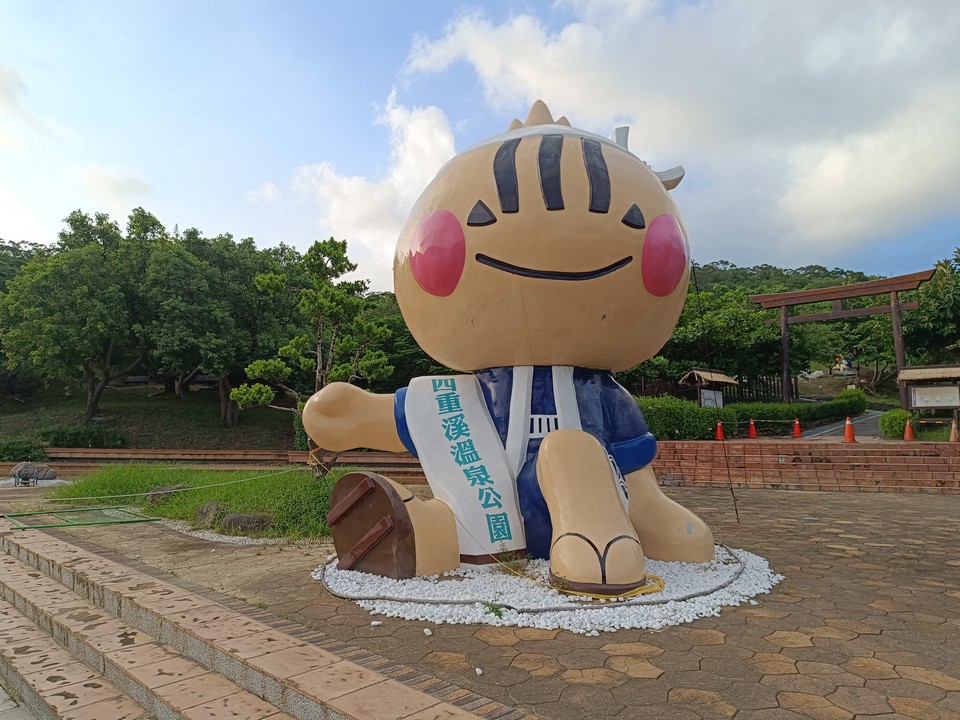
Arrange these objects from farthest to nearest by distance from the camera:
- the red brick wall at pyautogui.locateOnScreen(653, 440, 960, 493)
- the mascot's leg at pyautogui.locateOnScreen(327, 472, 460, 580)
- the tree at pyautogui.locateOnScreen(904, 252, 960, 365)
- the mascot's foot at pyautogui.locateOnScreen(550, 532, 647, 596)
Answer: the tree at pyautogui.locateOnScreen(904, 252, 960, 365)
the red brick wall at pyautogui.locateOnScreen(653, 440, 960, 493)
the mascot's leg at pyautogui.locateOnScreen(327, 472, 460, 580)
the mascot's foot at pyautogui.locateOnScreen(550, 532, 647, 596)

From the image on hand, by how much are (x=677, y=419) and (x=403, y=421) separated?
10754 millimetres

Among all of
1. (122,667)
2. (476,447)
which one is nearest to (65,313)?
(476,447)

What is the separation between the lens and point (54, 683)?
3107 millimetres

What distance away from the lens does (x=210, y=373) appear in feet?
72.1

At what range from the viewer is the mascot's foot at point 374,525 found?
156 inches

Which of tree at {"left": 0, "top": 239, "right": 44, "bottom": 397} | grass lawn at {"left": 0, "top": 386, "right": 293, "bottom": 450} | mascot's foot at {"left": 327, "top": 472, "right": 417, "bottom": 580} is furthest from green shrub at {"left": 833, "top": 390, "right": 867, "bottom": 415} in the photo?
tree at {"left": 0, "top": 239, "right": 44, "bottom": 397}

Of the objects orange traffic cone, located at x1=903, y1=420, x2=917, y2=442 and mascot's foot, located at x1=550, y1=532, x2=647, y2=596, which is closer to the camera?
mascot's foot, located at x1=550, y1=532, x2=647, y2=596

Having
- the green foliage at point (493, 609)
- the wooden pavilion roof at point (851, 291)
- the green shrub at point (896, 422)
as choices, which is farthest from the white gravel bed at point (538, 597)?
the wooden pavilion roof at point (851, 291)

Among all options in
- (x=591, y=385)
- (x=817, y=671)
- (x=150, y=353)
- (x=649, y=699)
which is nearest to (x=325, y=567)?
(x=591, y=385)

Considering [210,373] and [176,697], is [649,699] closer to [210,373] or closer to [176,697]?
[176,697]

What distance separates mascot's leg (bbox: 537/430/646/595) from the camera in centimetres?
362

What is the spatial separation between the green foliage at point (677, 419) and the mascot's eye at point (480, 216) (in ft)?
34.0

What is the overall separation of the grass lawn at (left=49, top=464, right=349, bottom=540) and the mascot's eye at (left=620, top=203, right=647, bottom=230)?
3973 mm

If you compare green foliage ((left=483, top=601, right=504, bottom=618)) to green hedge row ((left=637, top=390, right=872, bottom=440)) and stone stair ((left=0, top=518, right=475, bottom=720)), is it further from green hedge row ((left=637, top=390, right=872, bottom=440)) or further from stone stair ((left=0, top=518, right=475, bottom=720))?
green hedge row ((left=637, top=390, right=872, bottom=440))
